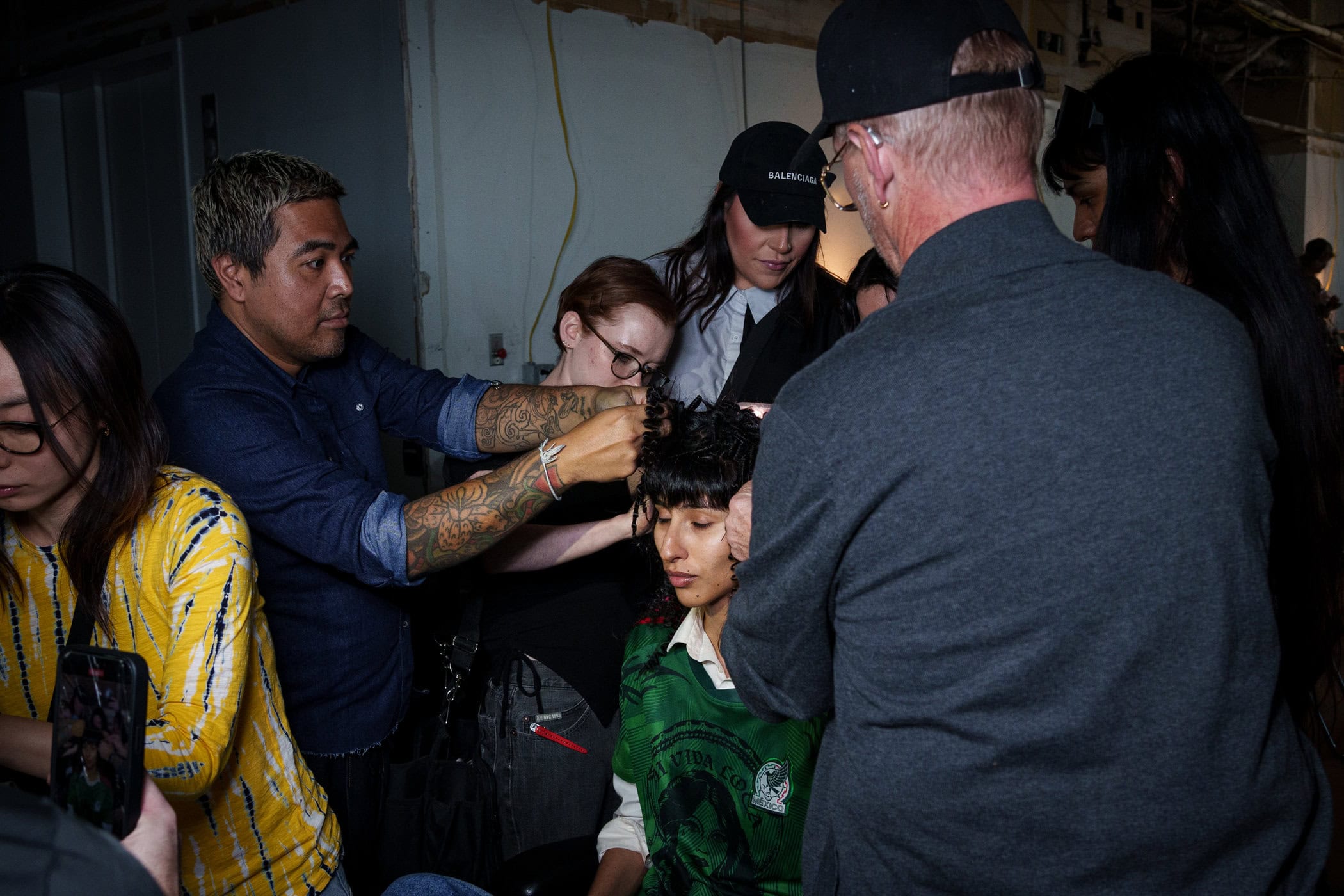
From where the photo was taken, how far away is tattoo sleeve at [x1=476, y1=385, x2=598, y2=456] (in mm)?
2074

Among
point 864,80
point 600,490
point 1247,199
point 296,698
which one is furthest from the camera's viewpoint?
point 600,490

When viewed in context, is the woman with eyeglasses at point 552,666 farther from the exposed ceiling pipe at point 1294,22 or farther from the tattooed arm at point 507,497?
the exposed ceiling pipe at point 1294,22

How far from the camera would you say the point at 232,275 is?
→ 187 centimetres

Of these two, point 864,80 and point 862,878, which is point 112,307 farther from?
point 862,878

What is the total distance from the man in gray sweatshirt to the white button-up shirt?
5.48ft

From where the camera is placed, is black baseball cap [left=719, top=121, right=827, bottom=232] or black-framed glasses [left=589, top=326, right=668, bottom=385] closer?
black-framed glasses [left=589, top=326, right=668, bottom=385]

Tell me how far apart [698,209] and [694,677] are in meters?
2.97

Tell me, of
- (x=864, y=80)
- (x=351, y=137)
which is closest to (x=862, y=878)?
(x=864, y=80)

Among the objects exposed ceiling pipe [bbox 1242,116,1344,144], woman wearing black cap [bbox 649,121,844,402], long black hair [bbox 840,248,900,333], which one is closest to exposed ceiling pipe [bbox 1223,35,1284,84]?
exposed ceiling pipe [bbox 1242,116,1344,144]

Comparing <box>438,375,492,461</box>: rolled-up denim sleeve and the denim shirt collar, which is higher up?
the denim shirt collar

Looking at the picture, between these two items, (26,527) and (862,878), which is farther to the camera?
(26,527)

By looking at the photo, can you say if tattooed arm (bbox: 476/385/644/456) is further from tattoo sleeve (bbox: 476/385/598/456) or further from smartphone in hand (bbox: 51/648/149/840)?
smartphone in hand (bbox: 51/648/149/840)

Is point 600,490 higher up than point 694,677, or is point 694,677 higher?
point 600,490

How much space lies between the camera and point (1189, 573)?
921 millimetres
